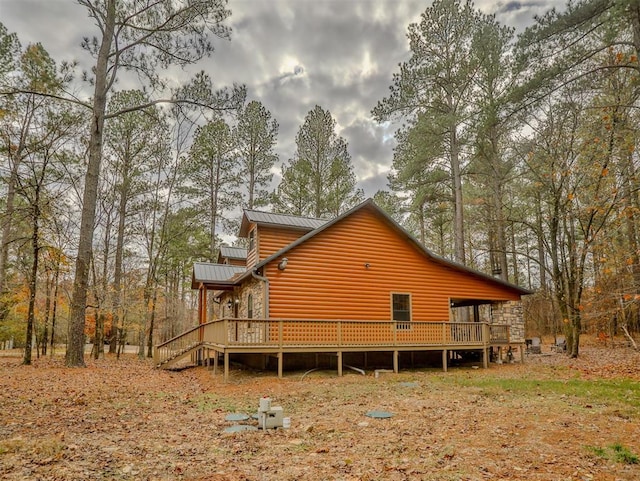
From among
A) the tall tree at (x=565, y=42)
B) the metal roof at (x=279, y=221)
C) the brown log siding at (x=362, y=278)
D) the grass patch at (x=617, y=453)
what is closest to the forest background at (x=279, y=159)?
the tall tree at (x=565, y=42)

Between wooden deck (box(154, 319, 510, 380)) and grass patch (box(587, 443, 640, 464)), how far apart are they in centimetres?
806

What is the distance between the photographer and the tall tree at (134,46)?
12.4 metres

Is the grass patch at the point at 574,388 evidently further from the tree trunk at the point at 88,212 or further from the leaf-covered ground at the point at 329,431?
the tree trunk at the point at 88,212

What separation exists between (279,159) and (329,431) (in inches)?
896

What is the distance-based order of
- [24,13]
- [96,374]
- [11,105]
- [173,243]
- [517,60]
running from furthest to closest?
[173,243] < [11,105] < [24,13] < [96,374] < [517,60]

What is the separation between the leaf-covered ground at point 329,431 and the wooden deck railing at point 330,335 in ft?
5.79

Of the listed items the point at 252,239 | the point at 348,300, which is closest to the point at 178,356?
the point at 252,239

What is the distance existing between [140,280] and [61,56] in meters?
16.2

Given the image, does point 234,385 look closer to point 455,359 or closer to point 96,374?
point 96,374

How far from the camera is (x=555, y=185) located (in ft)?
50.1

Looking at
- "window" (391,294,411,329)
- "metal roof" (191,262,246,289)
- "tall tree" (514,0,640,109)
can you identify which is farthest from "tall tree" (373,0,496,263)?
"metal roof" (191,262,246,289)

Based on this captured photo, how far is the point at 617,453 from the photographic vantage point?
4648mm

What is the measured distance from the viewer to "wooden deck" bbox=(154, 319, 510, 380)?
11.7 meters

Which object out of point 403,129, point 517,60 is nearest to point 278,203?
point 403,129
